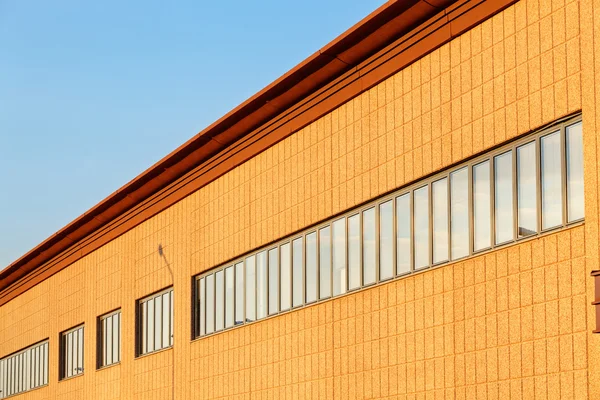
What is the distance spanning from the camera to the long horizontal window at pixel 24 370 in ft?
157

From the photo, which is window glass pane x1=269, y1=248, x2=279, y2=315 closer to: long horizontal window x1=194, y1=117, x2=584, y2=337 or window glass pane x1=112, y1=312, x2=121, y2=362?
long horizontal window x1=194, y1=117, x2=584, y2=337

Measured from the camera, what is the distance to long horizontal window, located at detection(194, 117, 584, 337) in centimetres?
1914

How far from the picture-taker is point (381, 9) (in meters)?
23.1

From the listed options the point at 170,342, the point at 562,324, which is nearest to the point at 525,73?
the point at 562,324

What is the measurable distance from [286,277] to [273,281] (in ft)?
2.47

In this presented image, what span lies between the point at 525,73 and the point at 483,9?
184 centimetres

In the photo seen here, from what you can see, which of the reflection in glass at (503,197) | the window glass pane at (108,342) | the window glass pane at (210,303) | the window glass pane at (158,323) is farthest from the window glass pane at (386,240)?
the window glass pane at (108,342)

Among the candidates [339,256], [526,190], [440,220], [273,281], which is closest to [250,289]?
[273,281]

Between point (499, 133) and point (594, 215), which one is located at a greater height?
point (499, 133)

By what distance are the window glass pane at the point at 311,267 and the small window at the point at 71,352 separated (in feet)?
57.9

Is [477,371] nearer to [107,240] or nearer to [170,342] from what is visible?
[170,342]

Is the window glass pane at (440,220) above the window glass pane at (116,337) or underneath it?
above

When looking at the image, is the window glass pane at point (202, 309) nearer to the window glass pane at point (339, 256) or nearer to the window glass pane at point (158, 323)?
the window glass pane at point (158, 323)

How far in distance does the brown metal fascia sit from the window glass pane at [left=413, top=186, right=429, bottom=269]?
268 centimetres
